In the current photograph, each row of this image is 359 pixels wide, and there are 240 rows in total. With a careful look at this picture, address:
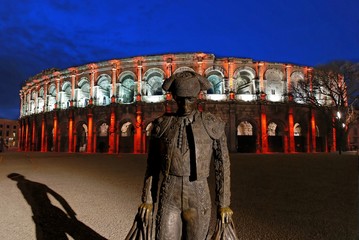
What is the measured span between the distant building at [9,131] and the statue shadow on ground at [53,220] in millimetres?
90252

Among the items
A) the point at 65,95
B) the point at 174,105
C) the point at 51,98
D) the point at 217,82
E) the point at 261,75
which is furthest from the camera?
the point at 51,98

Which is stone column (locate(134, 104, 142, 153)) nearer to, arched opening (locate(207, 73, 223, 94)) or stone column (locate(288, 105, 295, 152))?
arched opening (locate(207, 73, 223, 94))

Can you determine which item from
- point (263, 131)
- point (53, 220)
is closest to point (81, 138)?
point (263, 131)

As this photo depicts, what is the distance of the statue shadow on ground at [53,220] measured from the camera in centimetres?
420

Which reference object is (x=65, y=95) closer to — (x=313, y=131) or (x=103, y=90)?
(x=103, y=90)

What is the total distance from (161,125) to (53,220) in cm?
390

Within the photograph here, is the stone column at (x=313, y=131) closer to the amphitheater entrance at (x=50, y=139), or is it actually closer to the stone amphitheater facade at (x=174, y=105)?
the stone amphitheater facade at (x=174, y=105)

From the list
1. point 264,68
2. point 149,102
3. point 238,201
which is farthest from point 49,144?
point 238,201

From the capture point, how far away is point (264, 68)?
30.7m

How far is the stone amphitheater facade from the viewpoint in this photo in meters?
28.9

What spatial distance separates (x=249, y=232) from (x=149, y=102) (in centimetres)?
2575

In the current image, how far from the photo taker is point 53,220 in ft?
16.2

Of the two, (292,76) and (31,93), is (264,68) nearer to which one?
(292,76)

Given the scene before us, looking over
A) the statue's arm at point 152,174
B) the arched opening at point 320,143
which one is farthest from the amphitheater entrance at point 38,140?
the statue's arm at point 152,174
